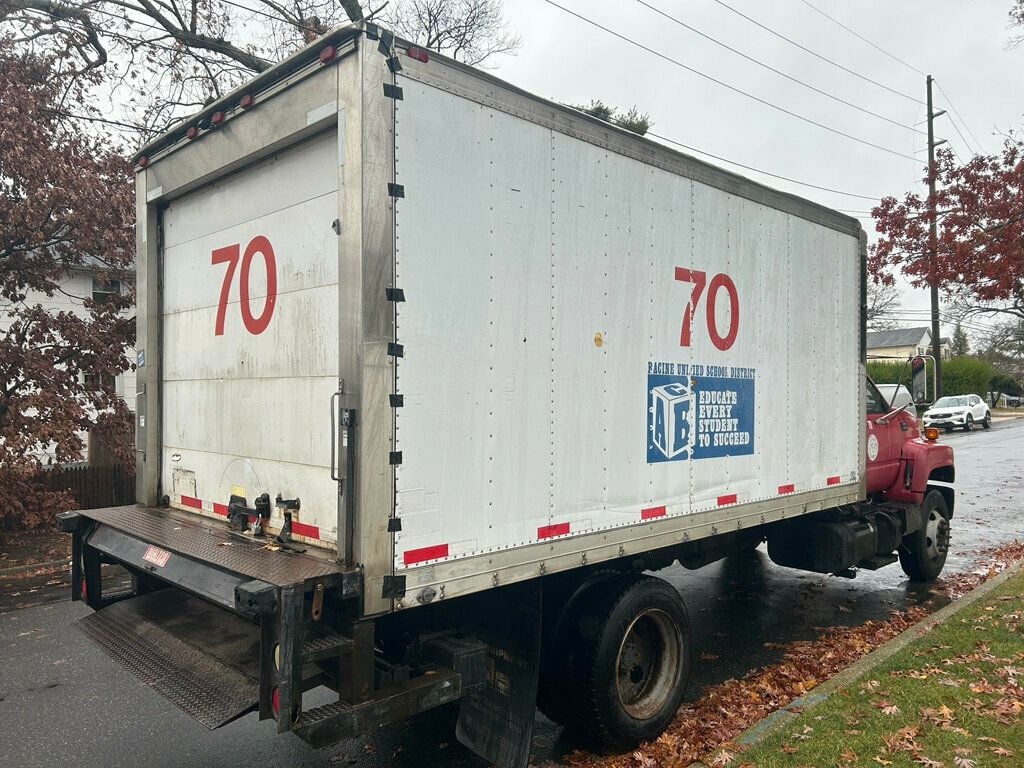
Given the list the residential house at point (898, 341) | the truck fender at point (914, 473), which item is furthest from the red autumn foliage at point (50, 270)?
the residential house at point (898, 341)

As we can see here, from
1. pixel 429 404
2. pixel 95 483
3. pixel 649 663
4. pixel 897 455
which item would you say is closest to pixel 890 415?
pixel 897 455

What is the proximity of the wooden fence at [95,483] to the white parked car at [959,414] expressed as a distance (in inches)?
1317

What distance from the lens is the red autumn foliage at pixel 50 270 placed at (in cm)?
912

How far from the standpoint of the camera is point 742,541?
592 centimetres

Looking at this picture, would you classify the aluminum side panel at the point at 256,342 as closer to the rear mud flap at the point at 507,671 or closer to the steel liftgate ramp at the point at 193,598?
the steel liftgate ramp at the point at 193,598

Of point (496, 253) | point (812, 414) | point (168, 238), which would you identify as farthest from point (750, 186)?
point (168, 238)

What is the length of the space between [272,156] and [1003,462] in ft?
72.4

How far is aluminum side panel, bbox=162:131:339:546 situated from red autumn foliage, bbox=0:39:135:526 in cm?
575

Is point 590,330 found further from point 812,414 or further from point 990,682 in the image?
point 990,682

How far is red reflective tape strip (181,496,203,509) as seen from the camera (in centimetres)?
452

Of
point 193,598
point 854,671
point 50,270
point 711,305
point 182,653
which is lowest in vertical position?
point 854,671

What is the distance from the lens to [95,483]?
12141 mm

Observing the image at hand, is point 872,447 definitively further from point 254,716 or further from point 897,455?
point 254,716

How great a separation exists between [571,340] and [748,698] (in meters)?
2.85
